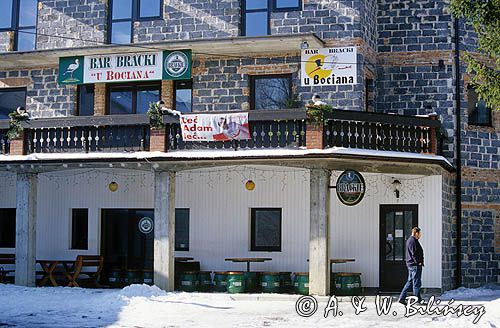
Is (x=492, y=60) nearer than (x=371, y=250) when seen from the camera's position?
No

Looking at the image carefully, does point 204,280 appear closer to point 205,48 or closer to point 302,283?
point 302,283

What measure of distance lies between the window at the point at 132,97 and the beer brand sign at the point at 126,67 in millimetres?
753

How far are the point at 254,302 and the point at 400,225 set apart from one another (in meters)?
5.02

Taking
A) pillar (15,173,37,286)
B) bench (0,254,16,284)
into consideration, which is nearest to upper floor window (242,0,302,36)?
pillar (15,173,37,286)

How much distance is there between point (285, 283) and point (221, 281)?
Answer: 1722 mm

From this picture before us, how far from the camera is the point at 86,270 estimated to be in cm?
2511

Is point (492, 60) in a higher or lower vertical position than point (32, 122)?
higher

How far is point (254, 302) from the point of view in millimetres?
20703

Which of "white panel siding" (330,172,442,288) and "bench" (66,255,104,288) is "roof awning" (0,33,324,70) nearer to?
"white panel siding" (330,172,442,288)

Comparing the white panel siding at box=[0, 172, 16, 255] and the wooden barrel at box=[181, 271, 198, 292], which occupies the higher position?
the white panel siding at box=[0, 172, 16, 255]

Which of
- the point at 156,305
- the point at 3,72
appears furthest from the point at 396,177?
the point at 3,72

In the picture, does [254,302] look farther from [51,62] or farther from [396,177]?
[51,62]

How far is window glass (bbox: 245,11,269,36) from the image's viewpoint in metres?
24.4

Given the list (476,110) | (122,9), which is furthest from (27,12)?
(476,110)
